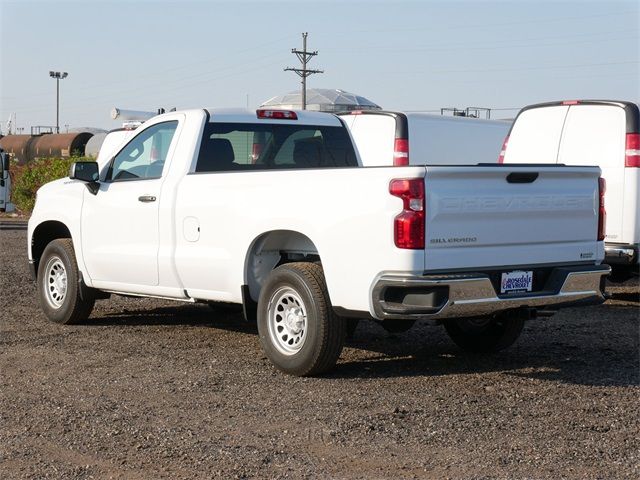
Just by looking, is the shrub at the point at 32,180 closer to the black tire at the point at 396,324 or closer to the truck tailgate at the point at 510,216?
the black tire at the point at 396,324

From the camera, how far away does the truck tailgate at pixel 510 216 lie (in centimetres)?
726

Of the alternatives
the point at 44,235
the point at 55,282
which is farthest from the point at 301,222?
the point at 44,235

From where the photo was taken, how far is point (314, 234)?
779 cm

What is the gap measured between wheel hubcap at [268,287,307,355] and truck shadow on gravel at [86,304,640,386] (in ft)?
1.25

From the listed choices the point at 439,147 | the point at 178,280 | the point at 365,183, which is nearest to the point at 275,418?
the point at 365,183

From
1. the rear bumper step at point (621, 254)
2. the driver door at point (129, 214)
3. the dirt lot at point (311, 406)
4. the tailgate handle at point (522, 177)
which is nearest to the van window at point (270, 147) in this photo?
the driver door at point (129, 214)

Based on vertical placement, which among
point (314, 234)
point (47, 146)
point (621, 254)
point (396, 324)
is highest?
point (47, 146)

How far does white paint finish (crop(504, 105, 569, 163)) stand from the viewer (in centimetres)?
1291

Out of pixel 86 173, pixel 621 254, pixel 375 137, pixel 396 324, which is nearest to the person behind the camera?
pixel 396 324

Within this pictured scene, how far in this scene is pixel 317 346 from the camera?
771 cm

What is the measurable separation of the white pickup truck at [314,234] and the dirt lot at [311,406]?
47cm

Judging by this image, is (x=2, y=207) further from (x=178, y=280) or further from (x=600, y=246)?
(x=600, y=246)

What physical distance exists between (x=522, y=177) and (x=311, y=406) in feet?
7.30

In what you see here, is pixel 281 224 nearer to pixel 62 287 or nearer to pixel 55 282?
pixel 62 287
